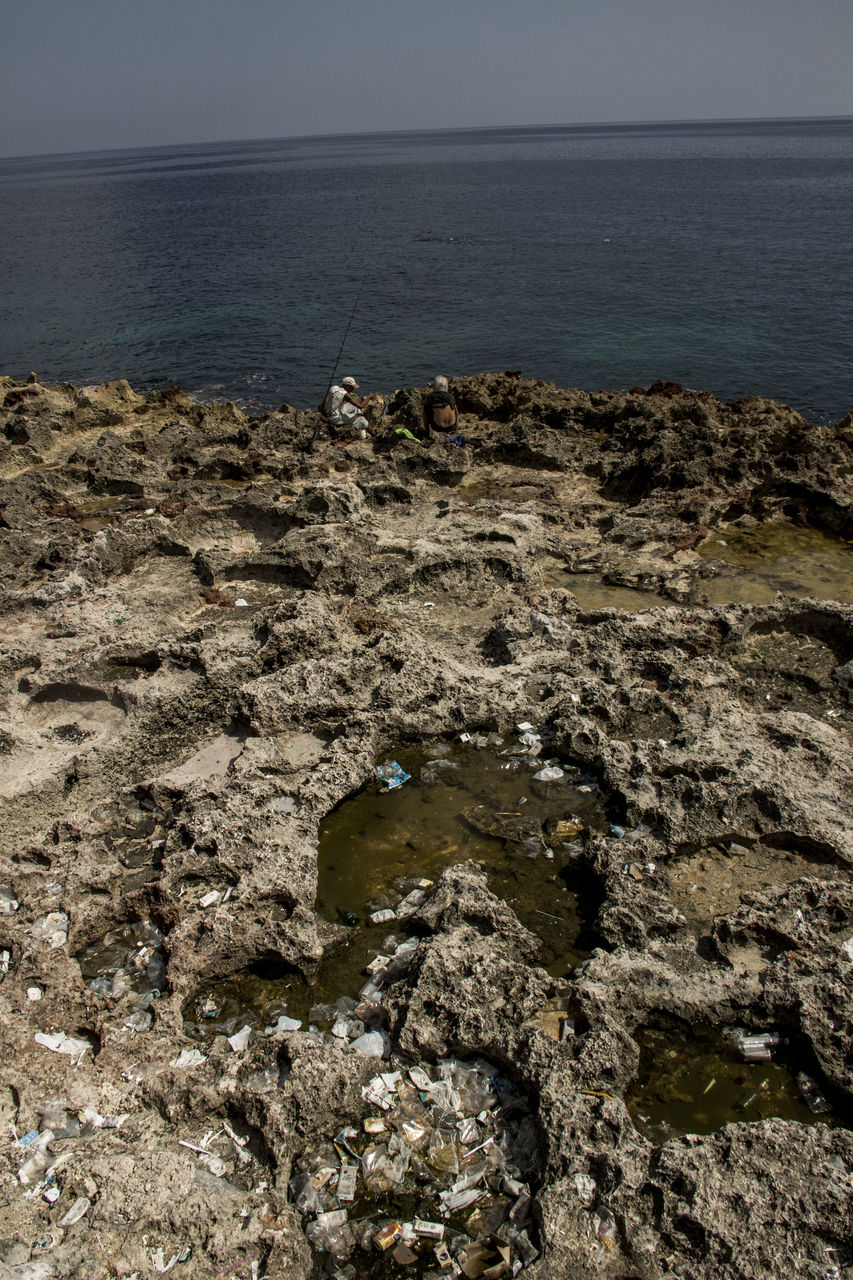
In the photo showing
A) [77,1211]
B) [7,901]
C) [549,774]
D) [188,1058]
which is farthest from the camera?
[549,774]

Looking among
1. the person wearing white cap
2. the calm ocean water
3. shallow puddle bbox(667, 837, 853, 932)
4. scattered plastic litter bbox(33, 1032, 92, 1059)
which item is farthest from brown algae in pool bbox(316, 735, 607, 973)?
the calm ocean water

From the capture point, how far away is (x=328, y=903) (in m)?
5.37

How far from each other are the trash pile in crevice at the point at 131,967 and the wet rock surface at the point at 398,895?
0.07ft

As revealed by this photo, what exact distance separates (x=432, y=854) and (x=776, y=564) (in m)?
6.42

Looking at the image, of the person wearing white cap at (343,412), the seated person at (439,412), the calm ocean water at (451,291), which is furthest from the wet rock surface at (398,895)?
the calm ocean water at (451,291)

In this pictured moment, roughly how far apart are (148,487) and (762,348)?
62.7 ft

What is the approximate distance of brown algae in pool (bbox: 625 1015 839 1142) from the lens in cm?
396

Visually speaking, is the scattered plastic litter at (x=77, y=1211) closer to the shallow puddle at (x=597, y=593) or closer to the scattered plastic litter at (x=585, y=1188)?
the scattered plastic litter at (x=585, y=1188)

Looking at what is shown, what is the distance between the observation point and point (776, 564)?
9.66 meters

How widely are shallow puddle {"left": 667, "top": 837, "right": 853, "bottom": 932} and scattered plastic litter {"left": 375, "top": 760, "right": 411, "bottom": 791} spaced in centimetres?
217

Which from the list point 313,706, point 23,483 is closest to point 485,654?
point 313,706

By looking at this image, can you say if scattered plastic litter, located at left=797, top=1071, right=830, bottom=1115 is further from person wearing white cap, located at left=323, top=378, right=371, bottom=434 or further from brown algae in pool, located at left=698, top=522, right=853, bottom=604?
person wearing white cap, located at left=323, top=378, right=371, bottom=434

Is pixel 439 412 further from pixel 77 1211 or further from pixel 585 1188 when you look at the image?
pixel 77 1211

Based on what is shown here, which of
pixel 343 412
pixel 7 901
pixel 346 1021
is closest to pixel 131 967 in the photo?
pixel 7 901
